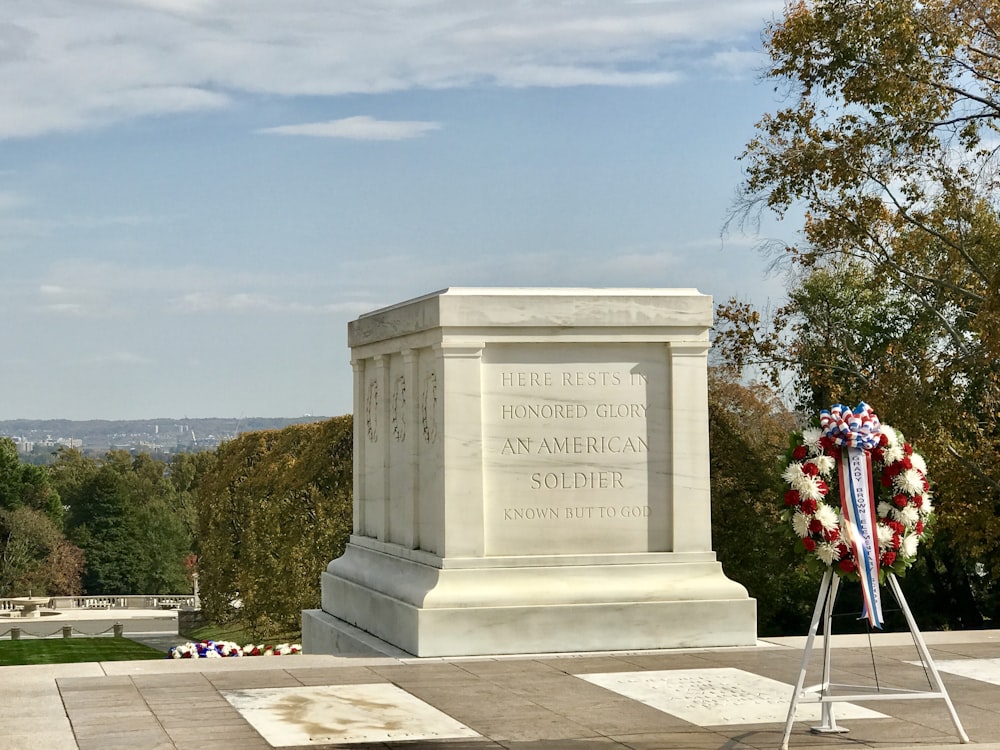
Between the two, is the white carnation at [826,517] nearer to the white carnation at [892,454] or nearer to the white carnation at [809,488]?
the white carnation at [809,488]

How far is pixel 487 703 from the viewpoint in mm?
9945

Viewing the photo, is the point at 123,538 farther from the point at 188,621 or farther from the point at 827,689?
the point at 827,689

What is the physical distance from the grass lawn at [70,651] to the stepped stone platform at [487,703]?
28652 millimetres

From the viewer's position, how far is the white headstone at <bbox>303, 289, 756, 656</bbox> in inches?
500

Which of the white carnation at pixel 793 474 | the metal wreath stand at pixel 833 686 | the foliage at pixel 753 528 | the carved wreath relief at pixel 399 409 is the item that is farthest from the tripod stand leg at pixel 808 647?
the foliage at pixel 753 528

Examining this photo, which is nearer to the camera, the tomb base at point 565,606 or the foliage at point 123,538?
the tomb base at point 565,606

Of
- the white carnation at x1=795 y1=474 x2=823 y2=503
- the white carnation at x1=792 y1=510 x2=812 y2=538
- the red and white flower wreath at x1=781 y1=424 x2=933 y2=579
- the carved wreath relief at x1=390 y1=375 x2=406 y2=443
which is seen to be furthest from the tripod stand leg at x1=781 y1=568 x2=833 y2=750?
the carved wreath relief at x1=390 y1=375 x2=406 y2=443

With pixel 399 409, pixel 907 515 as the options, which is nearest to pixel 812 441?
pixel 907 515

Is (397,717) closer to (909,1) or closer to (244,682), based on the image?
(244,682)

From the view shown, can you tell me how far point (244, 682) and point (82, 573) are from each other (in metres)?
87.1

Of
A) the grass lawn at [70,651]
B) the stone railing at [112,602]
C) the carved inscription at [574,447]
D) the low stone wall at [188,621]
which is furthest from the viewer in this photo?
the stone railing at [112,602]

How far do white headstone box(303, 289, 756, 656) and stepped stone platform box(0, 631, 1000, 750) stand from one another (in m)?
0.42

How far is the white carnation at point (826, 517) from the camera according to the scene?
8.33 meters

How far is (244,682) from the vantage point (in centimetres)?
1080
